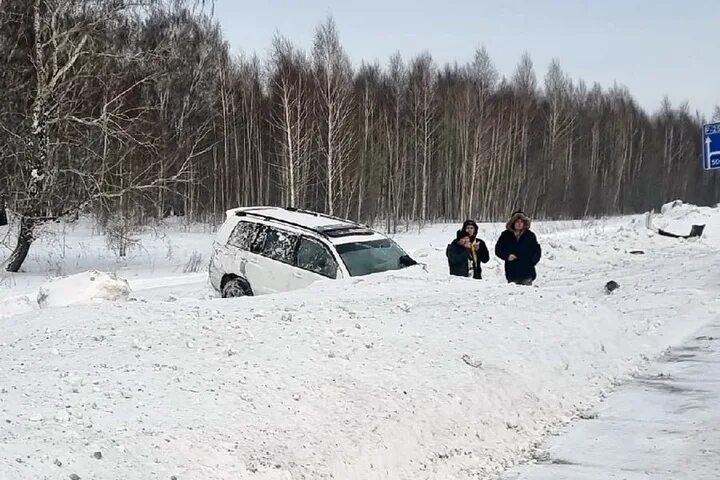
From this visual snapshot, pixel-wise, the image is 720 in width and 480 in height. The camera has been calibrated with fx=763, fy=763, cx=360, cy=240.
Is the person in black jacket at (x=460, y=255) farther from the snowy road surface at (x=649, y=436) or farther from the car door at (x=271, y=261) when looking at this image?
the snowy road surface at (x=649, y=436)

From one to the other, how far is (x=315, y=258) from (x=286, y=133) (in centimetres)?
2644

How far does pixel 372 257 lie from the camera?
12102 mm

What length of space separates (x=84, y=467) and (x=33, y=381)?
4.50ft

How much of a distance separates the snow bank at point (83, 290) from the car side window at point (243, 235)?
3650mm

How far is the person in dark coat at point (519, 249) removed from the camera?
39.5 ft

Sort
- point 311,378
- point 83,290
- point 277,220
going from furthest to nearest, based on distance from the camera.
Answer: point 277,220 → point 83,290 → point 311,378

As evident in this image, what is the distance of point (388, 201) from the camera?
5144cm

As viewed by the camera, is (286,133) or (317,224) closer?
(317,224)

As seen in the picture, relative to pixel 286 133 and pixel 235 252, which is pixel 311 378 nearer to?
pixel 235 252

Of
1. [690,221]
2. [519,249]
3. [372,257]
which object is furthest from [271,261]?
[690,221]

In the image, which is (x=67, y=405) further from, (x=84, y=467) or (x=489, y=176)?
(x=489, y=176)

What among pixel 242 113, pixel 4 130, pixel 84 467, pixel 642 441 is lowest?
pixel 642 441

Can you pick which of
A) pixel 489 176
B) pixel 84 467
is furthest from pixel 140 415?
pixel 489 176

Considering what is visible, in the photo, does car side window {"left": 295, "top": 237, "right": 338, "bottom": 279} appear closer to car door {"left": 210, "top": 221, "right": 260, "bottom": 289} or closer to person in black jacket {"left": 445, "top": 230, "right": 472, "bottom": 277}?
car door {"left": 210, "top": 221, "right": 260, "bottom": 289}
